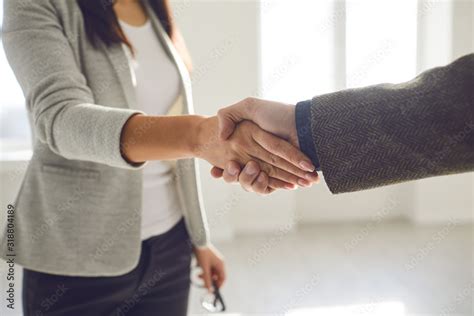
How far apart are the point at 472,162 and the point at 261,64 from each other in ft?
9.97

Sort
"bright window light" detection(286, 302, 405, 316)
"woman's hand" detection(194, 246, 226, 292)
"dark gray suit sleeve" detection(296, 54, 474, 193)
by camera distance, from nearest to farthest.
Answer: "dark gray suit sleeve" detection(296, 54, 474, 193) < "woman's hand" detection(194, 246, 226, 292) < "bright window light" detection(286, 302, 405, 316)

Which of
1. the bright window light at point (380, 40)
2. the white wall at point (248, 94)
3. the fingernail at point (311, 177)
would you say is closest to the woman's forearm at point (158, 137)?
the fingernail at point (311, 177)

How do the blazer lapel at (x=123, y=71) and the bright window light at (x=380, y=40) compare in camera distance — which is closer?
the blazer lapel at (x=123, y=71)

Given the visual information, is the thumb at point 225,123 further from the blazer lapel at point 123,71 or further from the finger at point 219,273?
the finger at point 219,273

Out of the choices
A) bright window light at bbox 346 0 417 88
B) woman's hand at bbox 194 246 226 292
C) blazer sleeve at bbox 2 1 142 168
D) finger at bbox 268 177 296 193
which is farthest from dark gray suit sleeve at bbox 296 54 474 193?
bright window light at bbox 346 0 417 88

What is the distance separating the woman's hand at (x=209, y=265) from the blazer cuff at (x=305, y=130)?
0.52 m

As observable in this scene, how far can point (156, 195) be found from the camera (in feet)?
3.80

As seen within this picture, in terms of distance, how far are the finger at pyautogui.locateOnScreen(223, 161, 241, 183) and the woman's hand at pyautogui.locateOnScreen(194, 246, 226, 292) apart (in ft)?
1.23

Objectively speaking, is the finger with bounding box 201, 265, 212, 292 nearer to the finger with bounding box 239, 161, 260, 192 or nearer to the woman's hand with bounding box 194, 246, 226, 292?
the woman's hand with bounding box 194, 246, 226, 292

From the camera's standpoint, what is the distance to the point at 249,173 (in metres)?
0.98

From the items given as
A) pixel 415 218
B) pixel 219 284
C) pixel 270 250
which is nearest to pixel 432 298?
pixel 270 250

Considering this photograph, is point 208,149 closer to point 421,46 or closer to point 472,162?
point 472,162

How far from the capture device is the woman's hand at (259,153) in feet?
3.00

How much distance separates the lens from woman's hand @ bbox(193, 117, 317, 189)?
3.00 ft
